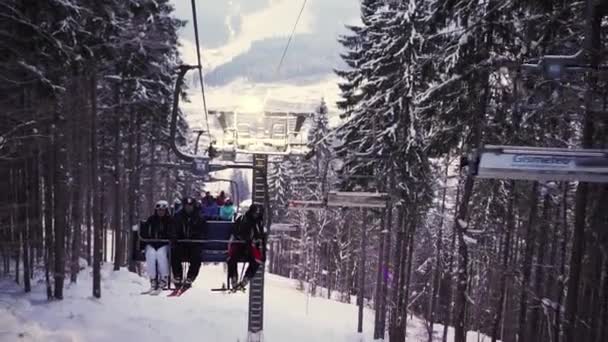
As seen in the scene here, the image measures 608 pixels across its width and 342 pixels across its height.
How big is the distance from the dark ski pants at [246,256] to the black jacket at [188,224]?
36.8 inches

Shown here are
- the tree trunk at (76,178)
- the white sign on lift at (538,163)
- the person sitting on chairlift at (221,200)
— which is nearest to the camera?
the white sign on lift at (538,163)

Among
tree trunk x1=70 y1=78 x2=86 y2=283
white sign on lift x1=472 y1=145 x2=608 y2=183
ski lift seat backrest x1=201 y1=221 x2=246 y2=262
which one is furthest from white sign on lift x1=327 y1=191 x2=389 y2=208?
tree trunk x1=70 y1=78 x2=86 y2=283

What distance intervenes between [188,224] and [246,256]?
1568 millimetres

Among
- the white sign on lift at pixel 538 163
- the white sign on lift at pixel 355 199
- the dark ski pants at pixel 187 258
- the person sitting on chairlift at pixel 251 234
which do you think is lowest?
the dark ski pants at pixel 187 258

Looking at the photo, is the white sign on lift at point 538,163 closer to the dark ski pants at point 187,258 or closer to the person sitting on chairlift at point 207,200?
the dark ski pants at point 187,258

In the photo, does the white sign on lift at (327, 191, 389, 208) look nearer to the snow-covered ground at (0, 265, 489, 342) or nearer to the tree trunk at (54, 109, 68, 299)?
the snow-covered ground at (0, 265, 489, 342)

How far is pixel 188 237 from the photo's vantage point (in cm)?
1106

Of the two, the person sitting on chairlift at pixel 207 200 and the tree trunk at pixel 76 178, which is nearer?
the person sitting on chairlift at pixel 207 200

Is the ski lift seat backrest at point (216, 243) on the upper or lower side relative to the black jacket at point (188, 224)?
lower

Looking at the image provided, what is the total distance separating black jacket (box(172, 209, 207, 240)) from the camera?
1097 centimetres

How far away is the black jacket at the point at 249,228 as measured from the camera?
35.0 ft

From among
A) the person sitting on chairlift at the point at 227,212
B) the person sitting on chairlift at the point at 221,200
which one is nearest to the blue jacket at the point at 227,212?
the person sitting on chairlift at the point at 227,212

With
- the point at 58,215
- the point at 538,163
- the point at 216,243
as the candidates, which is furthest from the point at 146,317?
the point at 538,163

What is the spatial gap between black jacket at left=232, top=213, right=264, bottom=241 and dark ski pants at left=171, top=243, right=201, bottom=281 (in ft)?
4.36
